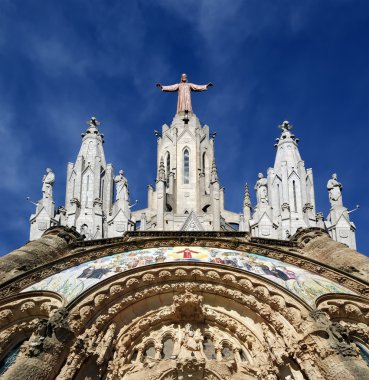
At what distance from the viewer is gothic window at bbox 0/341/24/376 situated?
13.3m

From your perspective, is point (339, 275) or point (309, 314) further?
point (339, 275)

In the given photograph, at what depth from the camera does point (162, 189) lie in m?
34.5

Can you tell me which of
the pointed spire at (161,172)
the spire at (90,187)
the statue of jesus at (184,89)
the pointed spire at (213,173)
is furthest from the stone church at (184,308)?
the statue of jesus at (184,89)

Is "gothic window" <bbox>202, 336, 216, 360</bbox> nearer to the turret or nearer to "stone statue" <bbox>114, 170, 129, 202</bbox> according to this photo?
the turret

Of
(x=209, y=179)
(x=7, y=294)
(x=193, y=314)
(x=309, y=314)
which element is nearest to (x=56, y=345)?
(x=7, y=294)

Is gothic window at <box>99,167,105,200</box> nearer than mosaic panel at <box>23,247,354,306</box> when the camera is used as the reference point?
No

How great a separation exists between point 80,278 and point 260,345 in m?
4.77

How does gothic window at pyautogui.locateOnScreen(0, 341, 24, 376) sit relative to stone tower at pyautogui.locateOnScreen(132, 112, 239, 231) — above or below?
below

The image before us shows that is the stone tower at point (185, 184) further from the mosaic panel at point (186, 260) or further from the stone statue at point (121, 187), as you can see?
the mosaic panel at point (186, 260)

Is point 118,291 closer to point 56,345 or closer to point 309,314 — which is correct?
point 56,345

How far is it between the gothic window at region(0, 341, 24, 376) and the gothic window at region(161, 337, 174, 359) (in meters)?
3.48

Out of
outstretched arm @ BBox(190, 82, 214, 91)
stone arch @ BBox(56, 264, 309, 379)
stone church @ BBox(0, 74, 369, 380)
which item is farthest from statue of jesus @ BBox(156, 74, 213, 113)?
stone arch @ BBox(56, 264, 309, 379)

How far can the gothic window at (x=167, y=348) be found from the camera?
49.2 ft

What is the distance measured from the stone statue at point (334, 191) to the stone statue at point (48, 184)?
14.2 meters
